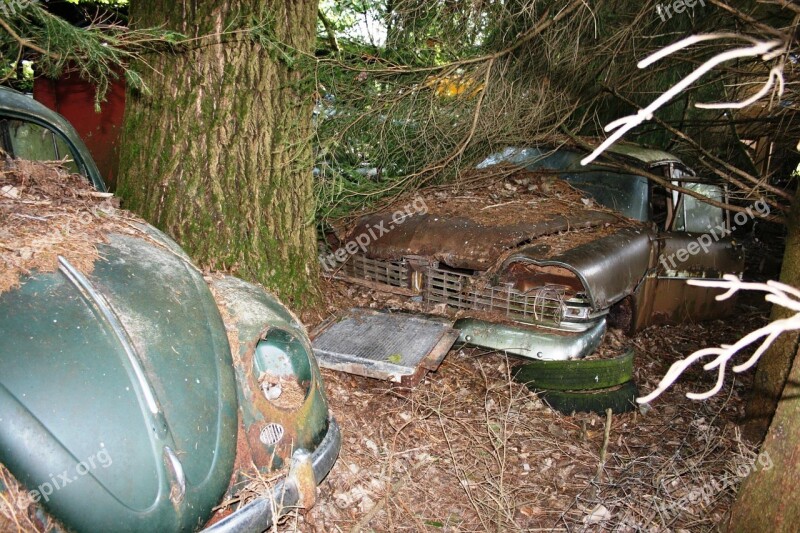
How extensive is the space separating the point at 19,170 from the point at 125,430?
1563 millimetres

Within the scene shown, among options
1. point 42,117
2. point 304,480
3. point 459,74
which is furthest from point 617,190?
point 42,117

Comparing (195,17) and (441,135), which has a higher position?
(195,17)

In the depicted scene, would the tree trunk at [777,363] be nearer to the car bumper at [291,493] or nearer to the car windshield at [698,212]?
the car windshield at [698,212]

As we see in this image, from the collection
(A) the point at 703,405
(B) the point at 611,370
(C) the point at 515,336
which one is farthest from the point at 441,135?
(A) the point at 703,405

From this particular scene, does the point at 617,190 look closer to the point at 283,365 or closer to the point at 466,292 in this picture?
the point at 466,292

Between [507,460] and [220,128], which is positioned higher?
[220,128]

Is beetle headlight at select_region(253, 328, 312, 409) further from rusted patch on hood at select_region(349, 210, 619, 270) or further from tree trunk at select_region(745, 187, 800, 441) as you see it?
tree trunk at select_region(745, 187, 800, 441)

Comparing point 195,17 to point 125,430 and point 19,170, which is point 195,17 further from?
point 125,430

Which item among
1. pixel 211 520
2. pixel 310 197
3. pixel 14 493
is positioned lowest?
pixel 211 520

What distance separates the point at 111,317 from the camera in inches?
73.2

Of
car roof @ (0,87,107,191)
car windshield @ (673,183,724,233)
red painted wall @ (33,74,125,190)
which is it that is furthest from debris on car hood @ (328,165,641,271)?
red painted wall @ (33,74,125,190)

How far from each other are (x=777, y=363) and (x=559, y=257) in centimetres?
139

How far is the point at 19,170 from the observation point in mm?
2578

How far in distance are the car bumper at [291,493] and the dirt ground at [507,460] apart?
0.35 meters
